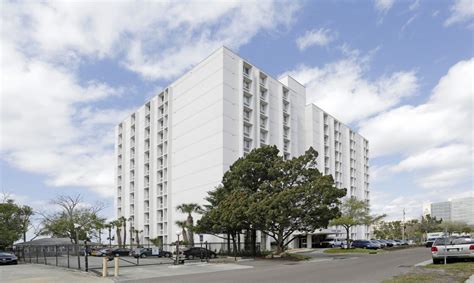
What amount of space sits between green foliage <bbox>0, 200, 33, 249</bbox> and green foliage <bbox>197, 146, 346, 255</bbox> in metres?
28.5

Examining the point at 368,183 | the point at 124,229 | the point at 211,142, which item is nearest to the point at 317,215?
the point at 211,142

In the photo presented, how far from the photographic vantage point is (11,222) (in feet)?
203

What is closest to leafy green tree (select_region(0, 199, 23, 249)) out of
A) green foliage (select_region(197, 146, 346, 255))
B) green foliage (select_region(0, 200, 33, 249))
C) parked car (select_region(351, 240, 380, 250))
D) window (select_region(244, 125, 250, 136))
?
green foliage (select_region(0, 200, 33, 249))

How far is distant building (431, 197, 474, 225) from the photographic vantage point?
144375 mm

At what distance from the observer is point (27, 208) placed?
69.1m

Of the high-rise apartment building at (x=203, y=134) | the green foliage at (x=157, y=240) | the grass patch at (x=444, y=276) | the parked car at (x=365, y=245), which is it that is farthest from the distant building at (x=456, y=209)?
the grass patch at (x=444, y=276)

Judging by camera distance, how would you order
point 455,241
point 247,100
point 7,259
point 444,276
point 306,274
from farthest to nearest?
1. point 247,100
2. point 7,259
3. point 455,241
4. point 306,274
5. point 444,276

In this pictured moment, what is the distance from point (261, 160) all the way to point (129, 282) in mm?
24497

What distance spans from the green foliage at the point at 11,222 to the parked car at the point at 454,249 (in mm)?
51156

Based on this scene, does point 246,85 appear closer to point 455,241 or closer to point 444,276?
point 455,241

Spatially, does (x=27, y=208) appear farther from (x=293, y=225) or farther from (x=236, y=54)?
(x=293, y=225)

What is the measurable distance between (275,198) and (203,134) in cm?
3286

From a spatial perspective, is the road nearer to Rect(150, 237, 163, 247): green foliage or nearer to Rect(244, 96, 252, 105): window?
Rect(244, 96, 252, 105): window

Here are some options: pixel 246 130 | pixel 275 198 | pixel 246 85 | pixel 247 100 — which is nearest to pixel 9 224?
→ pixel 246 130
